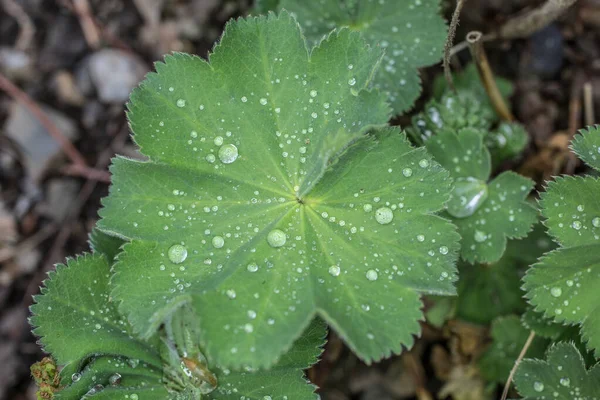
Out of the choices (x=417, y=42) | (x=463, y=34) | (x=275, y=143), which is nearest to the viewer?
(x=275, y=143)

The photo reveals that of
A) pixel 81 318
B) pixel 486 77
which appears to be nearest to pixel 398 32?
pixel 486 77

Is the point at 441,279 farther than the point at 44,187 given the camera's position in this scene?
No

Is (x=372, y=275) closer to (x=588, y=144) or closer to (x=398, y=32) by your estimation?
(x=588, y=144)

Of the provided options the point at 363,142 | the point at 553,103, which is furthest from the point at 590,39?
the point at 363,142

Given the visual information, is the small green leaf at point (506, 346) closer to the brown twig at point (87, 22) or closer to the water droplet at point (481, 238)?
the water droplet at point (481, 238)

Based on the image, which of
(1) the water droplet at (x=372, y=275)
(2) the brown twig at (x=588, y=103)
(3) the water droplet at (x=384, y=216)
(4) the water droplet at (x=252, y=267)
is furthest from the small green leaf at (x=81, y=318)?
(2) the brown twig at (x=588, y=103)

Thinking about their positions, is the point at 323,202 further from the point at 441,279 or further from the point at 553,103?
the point at 553,103

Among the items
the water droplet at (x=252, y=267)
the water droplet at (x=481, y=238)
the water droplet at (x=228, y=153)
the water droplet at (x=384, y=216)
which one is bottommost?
the water droplet at (x=481, y=238)
